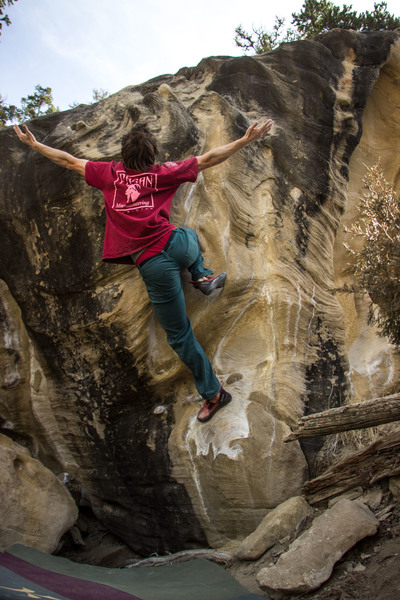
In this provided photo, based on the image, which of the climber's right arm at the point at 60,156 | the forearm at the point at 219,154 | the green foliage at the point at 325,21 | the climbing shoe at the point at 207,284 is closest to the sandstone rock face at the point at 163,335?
the climbing shoe at the point at 207,284

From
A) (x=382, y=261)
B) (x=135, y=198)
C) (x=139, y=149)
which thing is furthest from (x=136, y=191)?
(x=382, y=261)

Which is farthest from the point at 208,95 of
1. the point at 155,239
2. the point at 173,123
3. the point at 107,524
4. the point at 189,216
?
the point at 107,524

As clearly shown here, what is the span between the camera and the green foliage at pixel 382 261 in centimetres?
547

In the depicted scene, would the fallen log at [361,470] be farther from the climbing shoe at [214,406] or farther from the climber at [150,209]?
the climber at [150,209]

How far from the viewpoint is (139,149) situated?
3799mm

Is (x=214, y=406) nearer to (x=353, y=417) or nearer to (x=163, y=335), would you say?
(x=163, y=335)

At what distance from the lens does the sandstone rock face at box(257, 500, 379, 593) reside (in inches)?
114

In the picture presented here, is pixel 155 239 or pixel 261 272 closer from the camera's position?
pixel 155 239

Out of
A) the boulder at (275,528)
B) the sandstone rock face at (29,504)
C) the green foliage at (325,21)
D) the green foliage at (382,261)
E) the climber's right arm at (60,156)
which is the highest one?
the green foliage at (325,21)

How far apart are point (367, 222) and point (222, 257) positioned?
218cm

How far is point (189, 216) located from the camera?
4.89 metres

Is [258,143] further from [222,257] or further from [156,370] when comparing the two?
[156,370]

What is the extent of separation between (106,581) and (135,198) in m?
2.56

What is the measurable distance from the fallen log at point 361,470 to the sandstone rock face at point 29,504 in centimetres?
217
